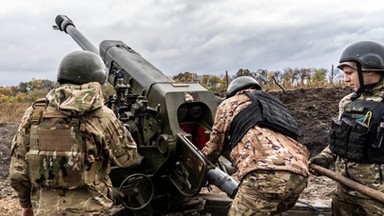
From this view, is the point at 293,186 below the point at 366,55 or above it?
below

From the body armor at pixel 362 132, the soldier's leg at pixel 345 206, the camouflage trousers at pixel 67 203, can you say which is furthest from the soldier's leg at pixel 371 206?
the camouflage trousers at pixel 67 203

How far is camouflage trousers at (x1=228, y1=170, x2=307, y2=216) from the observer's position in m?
3.46

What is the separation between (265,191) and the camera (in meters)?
3.45

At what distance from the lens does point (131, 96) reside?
5496mm

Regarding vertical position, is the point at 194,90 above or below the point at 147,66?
below

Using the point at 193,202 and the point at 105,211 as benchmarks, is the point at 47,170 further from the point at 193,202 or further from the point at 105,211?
the point at 193,202

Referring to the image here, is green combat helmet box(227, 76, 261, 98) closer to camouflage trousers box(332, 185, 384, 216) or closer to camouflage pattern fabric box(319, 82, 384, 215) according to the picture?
camouflage pattern fabric box(319, 82, 384, 215)

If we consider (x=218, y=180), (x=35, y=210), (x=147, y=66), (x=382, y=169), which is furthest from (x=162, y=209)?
(x=382, y=169)

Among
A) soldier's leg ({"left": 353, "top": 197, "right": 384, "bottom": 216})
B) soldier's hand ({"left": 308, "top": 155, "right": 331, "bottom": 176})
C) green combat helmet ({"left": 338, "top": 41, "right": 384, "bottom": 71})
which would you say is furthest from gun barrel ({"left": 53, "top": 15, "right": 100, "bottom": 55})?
soldier's leg ({"left": 353, "top": 197, "right": 384, "bottom": 216})

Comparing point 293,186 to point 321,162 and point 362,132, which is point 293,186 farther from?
point 362,132

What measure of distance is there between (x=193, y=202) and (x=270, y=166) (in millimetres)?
2214

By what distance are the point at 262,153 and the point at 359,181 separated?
31.0 inches

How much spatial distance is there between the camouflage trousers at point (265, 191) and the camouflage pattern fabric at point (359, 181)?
37cm

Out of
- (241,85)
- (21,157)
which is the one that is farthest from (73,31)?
(21,157)
